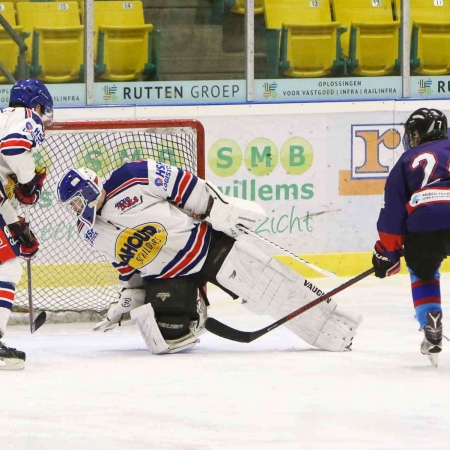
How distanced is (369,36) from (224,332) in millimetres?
3218

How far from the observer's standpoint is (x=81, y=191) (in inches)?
186

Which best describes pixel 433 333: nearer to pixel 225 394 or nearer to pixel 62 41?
pixel 225 394

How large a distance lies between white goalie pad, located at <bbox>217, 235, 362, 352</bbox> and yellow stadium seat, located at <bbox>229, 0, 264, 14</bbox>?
8.92 feet

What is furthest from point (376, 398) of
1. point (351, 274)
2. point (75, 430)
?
point (351, 274)

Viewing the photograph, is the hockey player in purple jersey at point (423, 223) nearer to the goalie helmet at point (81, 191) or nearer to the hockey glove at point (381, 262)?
the hockey glove at point (381, 262)

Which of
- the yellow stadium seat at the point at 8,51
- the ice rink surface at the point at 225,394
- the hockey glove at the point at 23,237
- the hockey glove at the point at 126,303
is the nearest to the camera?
the ice rink surface at the point at 225,394

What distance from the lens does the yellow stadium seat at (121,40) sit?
7.19 m

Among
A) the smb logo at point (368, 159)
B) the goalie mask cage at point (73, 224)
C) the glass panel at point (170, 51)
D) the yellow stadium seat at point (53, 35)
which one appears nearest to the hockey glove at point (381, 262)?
the goalie mask cage at point (73, 224)

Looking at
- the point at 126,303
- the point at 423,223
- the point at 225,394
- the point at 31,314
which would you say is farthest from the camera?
the point at 31,314

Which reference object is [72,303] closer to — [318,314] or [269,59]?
[318,314]

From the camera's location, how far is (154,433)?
11.3ft

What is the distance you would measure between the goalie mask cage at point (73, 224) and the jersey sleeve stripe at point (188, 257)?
1.03 metres

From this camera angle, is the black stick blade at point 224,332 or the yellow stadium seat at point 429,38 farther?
the yellow stadium seat at point 429,38

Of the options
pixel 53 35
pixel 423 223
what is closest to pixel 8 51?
pixel 53 35
